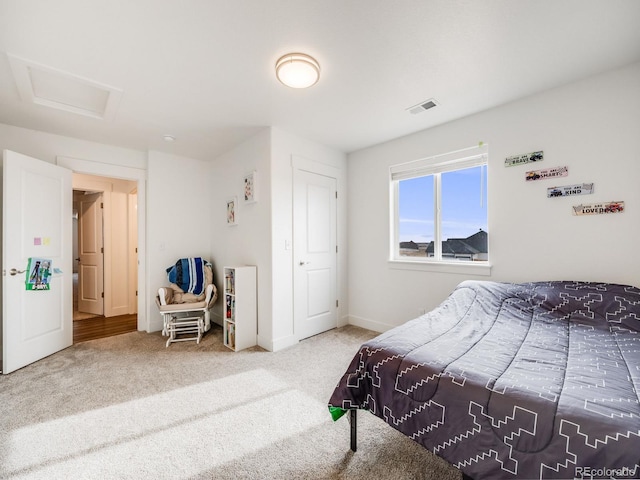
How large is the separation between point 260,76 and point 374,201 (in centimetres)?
213

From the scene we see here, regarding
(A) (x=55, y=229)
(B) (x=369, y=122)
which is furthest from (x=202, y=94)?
(A) (x=55, y=229)

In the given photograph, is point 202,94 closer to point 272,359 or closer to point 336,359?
point 272,359

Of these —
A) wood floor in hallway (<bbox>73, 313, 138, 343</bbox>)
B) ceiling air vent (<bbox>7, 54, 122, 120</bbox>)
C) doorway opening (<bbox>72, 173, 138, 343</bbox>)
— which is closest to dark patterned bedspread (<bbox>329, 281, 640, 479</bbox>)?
ceiling air vent (<bbox>7, 54, 122, 120</bbox>)

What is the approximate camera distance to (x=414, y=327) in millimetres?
1846

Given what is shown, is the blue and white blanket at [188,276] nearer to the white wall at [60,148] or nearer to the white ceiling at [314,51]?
the white wall at [60,148]

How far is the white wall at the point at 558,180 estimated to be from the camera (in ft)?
6.89

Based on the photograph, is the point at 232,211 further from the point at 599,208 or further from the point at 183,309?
the point at 599,208

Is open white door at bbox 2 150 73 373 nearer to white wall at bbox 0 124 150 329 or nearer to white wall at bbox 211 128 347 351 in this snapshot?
white wall at bbox 0 124 150 329

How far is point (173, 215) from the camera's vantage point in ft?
13.1

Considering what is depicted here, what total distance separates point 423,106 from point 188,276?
3450 mm

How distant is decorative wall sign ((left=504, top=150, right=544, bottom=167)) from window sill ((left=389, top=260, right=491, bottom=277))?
39.1 inches

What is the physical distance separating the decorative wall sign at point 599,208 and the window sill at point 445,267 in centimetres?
83

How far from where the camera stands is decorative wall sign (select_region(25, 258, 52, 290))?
275 centimetres

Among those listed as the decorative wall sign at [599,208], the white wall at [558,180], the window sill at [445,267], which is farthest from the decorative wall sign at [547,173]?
the window sill at [445,267]
